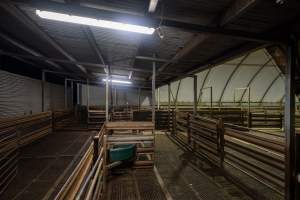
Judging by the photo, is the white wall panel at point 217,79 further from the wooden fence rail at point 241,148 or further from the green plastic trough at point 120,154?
the green plastic trough at point 120,154

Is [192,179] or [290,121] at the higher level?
[290,121]

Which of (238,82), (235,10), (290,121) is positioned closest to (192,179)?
(290,121)

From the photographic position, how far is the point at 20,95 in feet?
22.2

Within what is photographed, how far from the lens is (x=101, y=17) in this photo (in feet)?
7.21

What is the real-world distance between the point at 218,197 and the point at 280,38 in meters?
2.45

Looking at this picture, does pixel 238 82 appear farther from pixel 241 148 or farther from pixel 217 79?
pixel 241 148

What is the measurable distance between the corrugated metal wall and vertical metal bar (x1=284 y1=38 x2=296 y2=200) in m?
6.61

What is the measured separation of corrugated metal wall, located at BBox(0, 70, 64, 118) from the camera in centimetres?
572

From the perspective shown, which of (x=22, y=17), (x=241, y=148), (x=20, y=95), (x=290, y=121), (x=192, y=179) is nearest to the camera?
(x=290, y=121)

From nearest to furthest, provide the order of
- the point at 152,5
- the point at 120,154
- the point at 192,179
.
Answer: the point at 152,5
the point at 192,179
the point at 120,154

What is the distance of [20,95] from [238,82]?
40.5 ft

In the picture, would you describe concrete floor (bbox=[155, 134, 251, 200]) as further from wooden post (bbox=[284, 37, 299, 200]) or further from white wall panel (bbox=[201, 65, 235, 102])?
white wall panel (bbox=[201, 65, 235, 102])

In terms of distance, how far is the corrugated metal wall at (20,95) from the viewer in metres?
5.72

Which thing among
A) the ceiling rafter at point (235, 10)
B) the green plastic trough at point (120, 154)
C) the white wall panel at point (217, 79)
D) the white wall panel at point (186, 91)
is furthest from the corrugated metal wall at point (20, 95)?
the white wall panel at point (217, 79)
